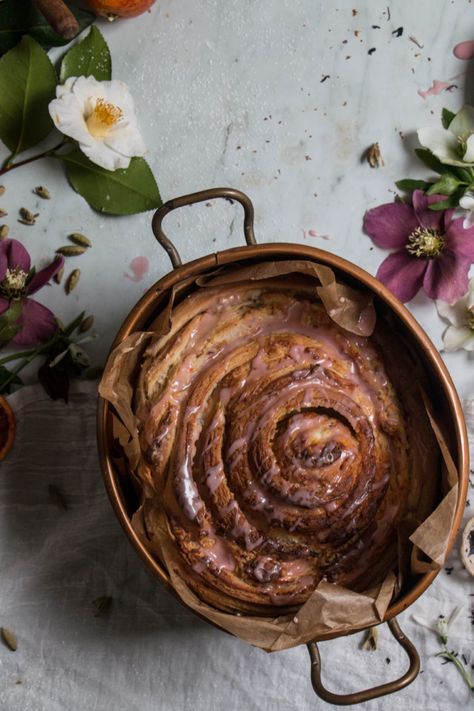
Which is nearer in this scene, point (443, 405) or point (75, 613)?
point (443, 405)

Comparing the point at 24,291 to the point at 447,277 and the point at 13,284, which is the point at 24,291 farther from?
the point at 447,277

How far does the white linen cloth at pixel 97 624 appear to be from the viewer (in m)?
1.82

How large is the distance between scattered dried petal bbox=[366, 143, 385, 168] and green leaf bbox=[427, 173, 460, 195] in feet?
0.38

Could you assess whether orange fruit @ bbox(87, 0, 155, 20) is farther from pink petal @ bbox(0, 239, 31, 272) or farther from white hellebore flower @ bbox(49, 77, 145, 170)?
pink petal @ bbox(0, 239, 31, 272)

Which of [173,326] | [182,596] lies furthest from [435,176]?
[182,596]

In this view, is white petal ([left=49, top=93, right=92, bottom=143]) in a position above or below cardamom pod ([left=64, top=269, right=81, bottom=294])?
above

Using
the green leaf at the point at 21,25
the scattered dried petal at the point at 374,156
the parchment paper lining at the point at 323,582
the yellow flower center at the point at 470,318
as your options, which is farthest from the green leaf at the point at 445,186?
the green leaf at the point at 21,25

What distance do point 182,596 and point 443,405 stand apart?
518 mm

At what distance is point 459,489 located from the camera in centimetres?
149

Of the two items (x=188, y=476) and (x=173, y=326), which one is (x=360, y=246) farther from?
(x=188, y=476)

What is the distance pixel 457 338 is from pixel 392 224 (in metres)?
0.25

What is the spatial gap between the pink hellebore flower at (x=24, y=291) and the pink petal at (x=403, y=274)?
24.3 inches

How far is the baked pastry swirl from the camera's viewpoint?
151 centimetres

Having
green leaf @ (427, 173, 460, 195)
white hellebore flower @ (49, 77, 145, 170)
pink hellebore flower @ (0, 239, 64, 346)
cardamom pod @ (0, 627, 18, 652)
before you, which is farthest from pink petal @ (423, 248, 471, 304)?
cardamom pod @ (0, 627, 18, 652)
